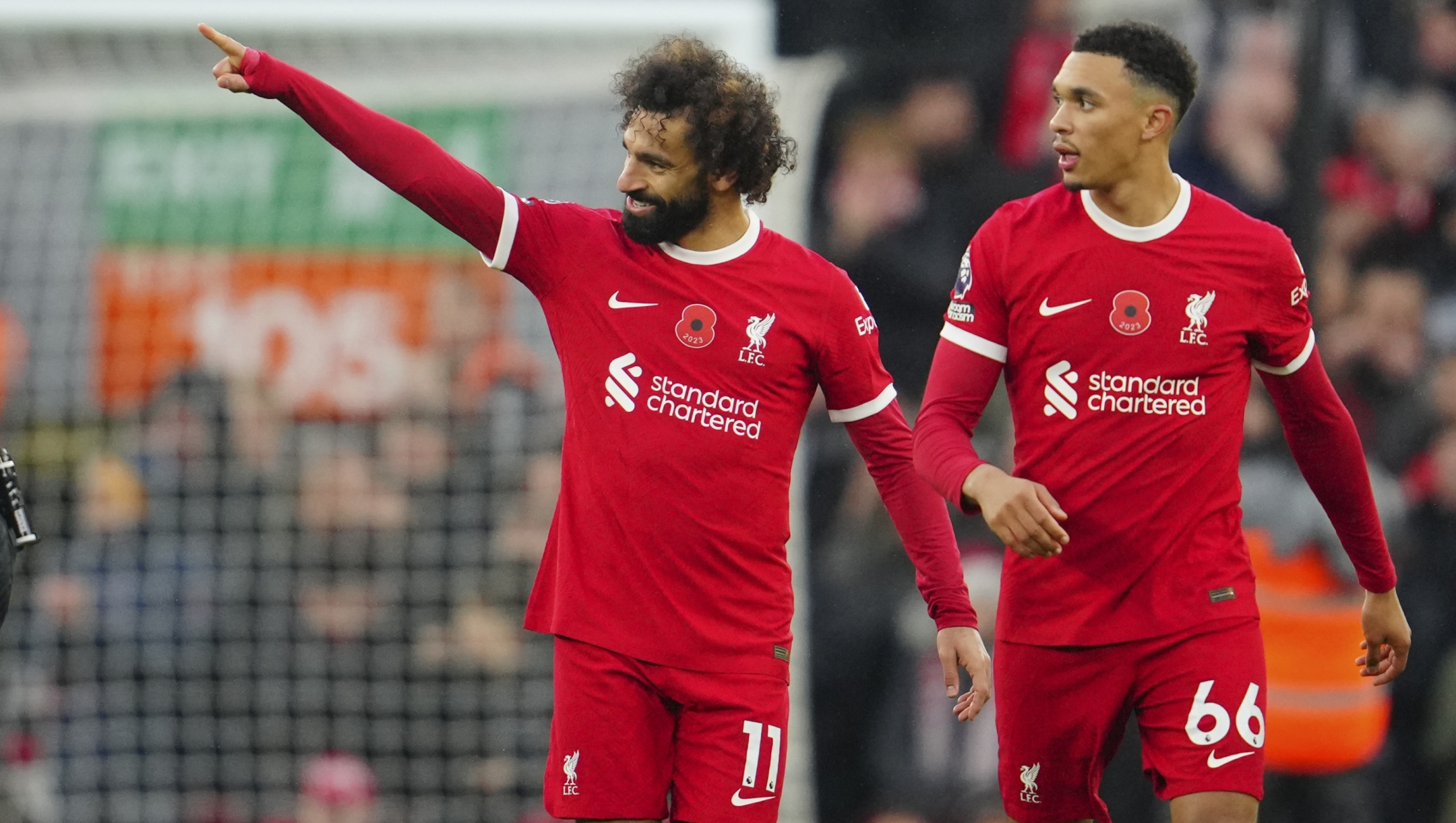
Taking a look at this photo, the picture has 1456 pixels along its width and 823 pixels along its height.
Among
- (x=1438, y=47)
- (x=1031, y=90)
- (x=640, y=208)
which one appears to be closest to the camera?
(x=640, y=208)

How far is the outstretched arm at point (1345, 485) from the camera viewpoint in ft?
13.3

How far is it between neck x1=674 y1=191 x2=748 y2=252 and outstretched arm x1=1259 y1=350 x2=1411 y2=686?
1.31m

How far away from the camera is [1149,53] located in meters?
3.99

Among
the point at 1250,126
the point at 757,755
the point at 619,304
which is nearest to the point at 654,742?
the point at 757,755

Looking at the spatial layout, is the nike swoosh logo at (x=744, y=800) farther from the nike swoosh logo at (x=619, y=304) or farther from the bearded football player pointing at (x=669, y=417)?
the nike swoosh logo at (x=619, y=304)

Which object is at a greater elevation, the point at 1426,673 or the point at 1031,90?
the point at 1031,90

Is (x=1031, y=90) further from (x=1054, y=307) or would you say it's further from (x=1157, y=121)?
(x=1054, y=307)

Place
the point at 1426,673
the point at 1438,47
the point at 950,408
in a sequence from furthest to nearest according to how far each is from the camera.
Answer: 1. the point at 1438,47
2. the point at 1426,673
3. the point at 950,408

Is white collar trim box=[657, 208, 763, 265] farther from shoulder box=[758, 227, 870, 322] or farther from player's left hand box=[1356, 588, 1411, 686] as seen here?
player's left hand box=[1356, 588, 1411, 686]

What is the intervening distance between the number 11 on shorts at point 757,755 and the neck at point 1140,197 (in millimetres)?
1429

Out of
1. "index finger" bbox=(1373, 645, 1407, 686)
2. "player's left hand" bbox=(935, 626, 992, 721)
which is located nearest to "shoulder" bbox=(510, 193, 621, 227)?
"player's left hand" bbox=(935, 626, 992, 721)

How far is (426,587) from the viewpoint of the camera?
25.0ft

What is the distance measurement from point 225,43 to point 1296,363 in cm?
251

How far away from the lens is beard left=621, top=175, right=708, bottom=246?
12.6ft
